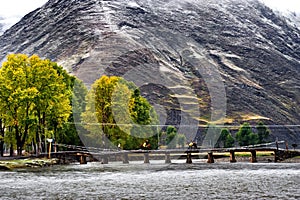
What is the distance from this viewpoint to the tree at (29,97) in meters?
64.8

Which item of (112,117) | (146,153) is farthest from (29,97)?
(146,153)

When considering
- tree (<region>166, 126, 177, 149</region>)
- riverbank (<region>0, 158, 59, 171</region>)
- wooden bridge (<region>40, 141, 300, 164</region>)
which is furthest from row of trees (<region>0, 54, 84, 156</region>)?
tree (<region>166, 126, 177, 149</region>)

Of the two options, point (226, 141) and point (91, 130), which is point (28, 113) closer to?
point (91, 130)

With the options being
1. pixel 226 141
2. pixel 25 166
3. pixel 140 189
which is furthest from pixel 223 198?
pixel 226 141

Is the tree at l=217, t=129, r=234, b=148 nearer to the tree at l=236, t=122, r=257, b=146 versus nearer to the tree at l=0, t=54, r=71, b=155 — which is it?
the tree at l=236, t=122, r=257, b=146

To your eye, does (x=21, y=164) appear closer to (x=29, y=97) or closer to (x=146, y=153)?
(x=29, y=97)

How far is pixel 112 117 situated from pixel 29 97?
21865 millimetres

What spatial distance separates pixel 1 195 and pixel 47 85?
140ft

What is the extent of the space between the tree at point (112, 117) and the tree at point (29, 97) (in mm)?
10218

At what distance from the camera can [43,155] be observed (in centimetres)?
7225

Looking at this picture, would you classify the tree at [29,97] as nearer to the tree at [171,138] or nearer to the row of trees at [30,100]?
the row of trees at [30,100]

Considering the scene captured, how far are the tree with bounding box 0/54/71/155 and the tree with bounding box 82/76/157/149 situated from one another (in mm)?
10218

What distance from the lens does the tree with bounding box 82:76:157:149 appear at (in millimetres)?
83188

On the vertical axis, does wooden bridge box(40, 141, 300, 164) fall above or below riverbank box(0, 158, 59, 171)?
above
